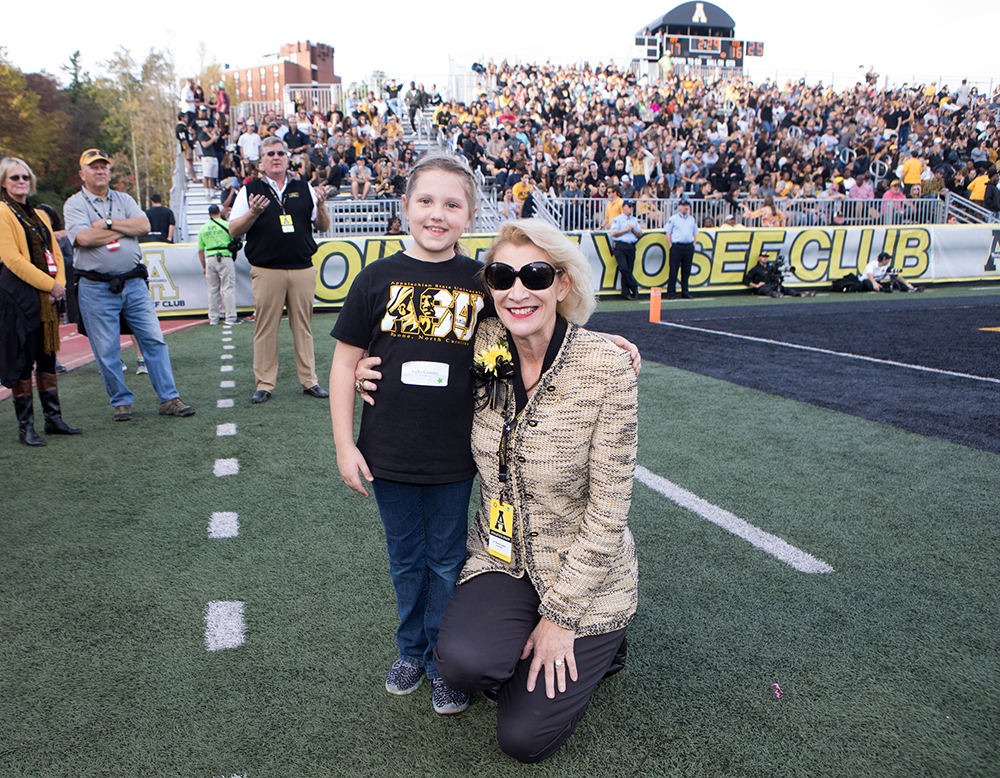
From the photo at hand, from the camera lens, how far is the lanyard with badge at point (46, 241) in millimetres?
5461

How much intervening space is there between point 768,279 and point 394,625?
15.5m

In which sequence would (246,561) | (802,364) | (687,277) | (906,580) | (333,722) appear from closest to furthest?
(333,722) < (906,580) < (246,561) < (802,364) < (687,277)

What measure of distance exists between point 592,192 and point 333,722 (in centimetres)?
1739

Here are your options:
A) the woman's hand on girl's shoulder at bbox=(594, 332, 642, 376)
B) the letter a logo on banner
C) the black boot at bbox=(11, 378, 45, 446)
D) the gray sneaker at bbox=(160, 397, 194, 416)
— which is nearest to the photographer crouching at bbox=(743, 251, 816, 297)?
the letter a logo on banner

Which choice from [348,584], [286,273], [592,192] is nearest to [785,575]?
[348,584]

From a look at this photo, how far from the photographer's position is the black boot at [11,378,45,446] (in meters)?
5.41

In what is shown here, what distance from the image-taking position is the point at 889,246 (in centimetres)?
1791

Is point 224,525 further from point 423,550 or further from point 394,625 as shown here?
point 423,550

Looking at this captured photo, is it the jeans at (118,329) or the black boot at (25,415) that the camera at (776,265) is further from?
the black boot at (25,415)

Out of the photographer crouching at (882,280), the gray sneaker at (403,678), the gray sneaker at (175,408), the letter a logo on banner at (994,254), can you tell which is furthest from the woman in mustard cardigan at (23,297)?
the letter a logo on banner at (994,254)

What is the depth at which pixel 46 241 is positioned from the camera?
18.9ft

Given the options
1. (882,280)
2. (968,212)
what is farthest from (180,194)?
(968,212)

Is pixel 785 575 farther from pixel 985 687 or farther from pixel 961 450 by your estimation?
pixel 961 450

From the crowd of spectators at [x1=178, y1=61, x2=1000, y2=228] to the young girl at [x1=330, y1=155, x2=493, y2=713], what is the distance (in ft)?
50.5
